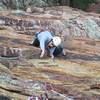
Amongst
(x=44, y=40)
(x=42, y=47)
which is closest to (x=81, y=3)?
(x=44, y=40)

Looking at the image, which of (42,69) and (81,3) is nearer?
(42,69)

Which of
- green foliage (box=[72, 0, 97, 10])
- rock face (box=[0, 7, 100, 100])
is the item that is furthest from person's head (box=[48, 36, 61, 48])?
green foliage (box=[72, 0, 97, 10])

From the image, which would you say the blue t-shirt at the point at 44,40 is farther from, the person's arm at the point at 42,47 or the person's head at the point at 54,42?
the person's head at the point at 54,42

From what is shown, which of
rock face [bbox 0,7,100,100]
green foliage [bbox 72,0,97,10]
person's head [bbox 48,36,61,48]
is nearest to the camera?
rock face [bbox 0,7,100,100]

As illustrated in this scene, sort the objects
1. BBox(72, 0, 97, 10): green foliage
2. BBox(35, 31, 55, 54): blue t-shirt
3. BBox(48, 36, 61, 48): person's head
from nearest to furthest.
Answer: BBox(48, 36, 61, 48): person's head → BBox(35, 31, 55, 54): blue t-shirt → BBox(72, 0, 97, 10): green foliage

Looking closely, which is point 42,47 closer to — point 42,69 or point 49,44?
point 49,44

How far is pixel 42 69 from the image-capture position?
1412 cm

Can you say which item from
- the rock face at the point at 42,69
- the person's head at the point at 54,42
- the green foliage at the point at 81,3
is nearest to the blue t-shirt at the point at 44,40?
the person's head at the point at 54,42

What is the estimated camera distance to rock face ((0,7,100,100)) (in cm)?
1259

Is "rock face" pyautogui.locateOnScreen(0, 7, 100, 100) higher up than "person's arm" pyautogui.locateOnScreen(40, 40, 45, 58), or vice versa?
"person's arm" pyautogui.locateOnScreen(40, 40, 45, 58)

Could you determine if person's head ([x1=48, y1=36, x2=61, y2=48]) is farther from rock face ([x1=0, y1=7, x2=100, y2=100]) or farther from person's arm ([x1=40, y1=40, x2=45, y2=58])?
rock face ([x1=0, y1=7, x2=100, y2=100])

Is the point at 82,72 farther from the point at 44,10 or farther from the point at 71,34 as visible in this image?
the point at 44,10

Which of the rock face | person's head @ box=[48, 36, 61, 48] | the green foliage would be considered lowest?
the rock face

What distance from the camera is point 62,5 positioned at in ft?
97.9
